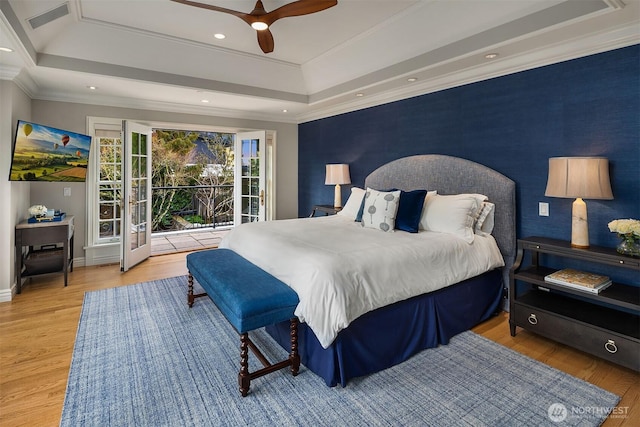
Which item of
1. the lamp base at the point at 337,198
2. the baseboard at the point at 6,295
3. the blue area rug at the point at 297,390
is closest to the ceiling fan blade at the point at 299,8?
the blue area rug at the point at 297,390

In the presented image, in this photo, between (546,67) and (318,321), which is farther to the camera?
(546,67)

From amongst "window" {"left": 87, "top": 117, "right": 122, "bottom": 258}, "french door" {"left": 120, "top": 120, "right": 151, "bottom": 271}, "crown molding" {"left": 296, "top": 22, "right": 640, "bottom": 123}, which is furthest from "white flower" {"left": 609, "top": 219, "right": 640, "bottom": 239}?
"window" {"left": 87, "top": 117, "right": 122, "bottom": 258}

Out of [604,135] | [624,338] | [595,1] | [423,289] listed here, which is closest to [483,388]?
[423,289]

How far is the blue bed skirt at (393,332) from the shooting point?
2.22m

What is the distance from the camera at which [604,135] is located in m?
2.73

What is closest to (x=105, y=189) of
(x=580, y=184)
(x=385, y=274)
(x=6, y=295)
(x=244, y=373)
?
(x=6, y=295)

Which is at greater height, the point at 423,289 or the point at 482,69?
the point at 482,69

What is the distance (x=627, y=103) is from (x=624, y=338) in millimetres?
1769

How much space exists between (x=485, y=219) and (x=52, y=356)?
3.94m

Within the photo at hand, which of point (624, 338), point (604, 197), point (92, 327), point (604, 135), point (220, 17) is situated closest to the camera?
point (624, 338)

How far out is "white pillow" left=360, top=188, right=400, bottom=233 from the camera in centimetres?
344

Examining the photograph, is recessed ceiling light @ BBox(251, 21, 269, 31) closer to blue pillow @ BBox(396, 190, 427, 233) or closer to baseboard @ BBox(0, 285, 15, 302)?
blue pillow @ BBox(396, 190, 427, 233)

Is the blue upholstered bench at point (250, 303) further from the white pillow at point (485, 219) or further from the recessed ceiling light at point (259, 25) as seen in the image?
the white pillow at point (485, 219)

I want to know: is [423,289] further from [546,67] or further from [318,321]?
[546,67]
